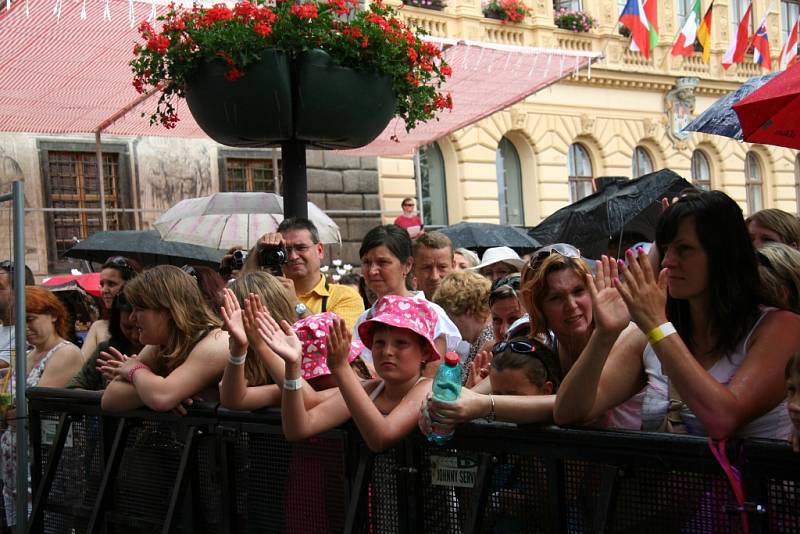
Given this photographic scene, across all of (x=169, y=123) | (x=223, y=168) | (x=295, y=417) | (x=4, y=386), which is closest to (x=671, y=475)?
(x=295, y=417)

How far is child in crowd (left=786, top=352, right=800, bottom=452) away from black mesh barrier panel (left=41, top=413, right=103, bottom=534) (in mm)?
3221

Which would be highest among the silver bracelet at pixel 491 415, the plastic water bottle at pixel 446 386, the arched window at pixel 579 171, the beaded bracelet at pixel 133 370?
the arched window at pixel 579 171

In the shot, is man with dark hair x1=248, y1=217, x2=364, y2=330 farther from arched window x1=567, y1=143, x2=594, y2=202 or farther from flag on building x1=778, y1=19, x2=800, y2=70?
flag on building x1=778, y1=19, x2=800, y2=70

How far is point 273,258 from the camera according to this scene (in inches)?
201

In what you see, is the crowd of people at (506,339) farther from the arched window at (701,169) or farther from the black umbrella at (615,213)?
the arched window at (701,169)

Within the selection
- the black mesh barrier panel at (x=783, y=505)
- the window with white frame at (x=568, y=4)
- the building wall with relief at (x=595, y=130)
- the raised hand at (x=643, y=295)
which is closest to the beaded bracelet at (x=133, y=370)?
the raised hand at (x=643, y=295)

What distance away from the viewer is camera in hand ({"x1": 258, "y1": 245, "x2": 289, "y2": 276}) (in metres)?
5.12

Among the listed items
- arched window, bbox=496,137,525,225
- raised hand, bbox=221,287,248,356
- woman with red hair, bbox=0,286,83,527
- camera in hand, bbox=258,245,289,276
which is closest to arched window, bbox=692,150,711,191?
arched window, bbox=496,137,525,225

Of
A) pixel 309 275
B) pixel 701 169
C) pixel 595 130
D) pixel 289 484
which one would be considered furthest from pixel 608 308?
pixel 701 169

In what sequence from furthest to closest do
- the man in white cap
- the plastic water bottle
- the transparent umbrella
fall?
the transparent umbrella, the man in white cap, the plastic water bottle

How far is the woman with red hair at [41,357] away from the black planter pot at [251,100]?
157cm

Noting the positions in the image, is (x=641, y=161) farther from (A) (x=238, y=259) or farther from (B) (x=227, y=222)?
(A) (x=238, y=259)

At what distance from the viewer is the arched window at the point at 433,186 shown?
840 inches

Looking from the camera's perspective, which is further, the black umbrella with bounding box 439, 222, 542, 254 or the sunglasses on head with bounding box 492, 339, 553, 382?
the black umbrella with bounding box 439, 222, 542, 254
